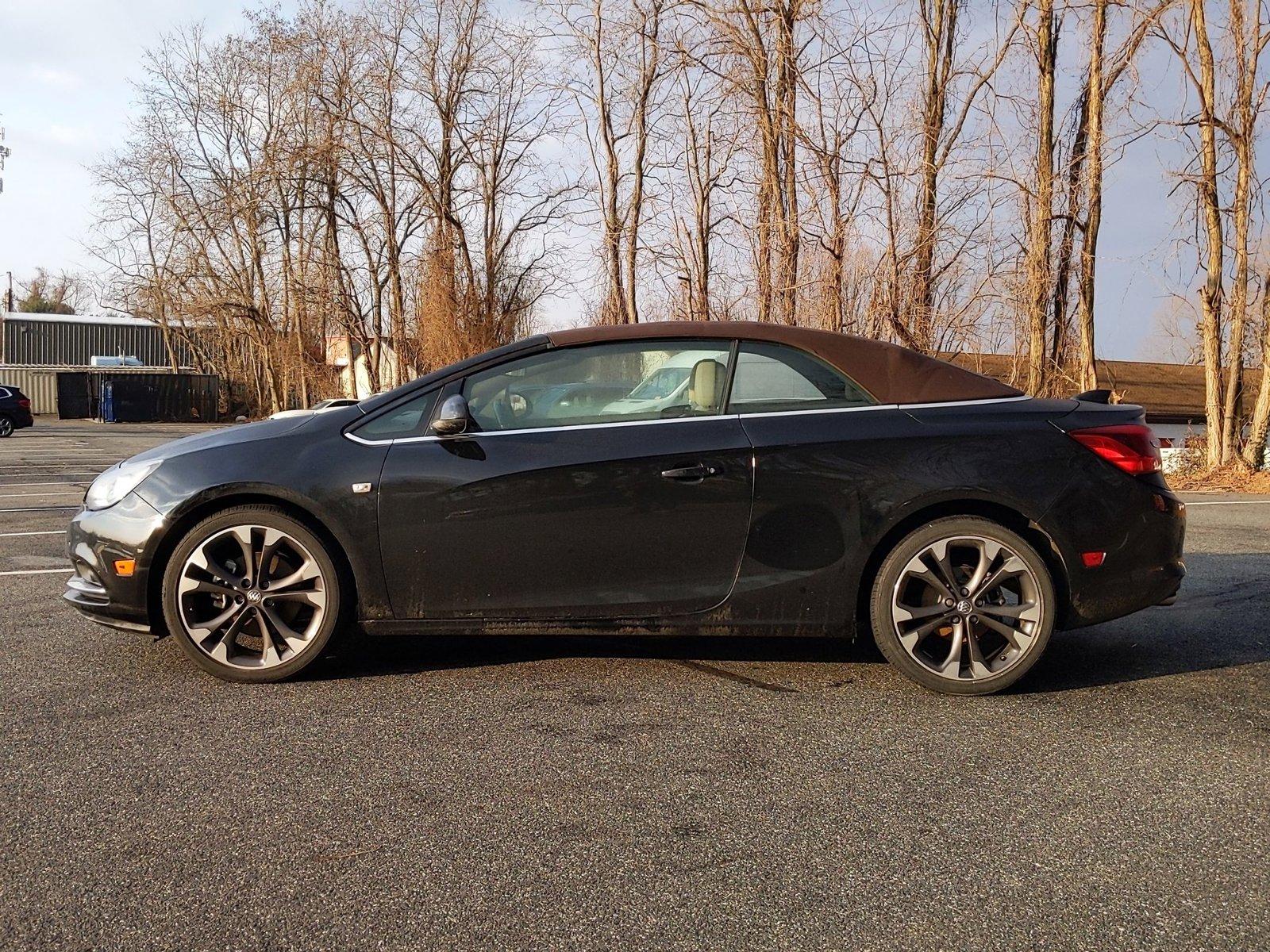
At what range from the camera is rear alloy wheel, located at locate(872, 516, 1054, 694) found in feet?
14.0

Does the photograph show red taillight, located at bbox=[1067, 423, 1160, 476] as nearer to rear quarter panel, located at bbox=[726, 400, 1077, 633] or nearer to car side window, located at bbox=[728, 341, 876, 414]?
rear quarter panel, located at bbox=[726, 400, 1077, 633]

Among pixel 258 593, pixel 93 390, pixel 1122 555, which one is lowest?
pixel 258 593

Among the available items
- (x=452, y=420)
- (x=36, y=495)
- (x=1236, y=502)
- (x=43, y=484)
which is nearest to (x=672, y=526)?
(x=452, y=420)

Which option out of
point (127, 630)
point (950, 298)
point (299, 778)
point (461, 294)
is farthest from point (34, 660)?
point (461, 294)

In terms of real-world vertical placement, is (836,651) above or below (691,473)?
below

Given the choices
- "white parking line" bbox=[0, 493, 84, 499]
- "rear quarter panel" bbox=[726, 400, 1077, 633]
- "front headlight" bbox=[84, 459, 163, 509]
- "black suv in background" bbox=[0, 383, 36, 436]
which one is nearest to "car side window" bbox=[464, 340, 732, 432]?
"rear quarter panel" bbox=[726, 400, 1077, 633]

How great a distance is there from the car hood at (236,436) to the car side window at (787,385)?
1.82m

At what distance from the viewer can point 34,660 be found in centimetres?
475

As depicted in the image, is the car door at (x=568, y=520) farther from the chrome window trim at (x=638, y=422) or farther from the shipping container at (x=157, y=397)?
the shipping container at (x=157, y=397)

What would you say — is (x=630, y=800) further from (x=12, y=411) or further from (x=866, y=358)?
(x=12, y=411)

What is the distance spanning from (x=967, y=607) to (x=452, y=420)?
2192 millimetres

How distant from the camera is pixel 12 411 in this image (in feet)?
104

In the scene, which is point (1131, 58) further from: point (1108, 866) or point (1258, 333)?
point (1108, 866)

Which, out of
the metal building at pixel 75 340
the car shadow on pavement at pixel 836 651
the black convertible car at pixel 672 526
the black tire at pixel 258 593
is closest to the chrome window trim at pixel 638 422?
the black convertible car at pixel 672 526
